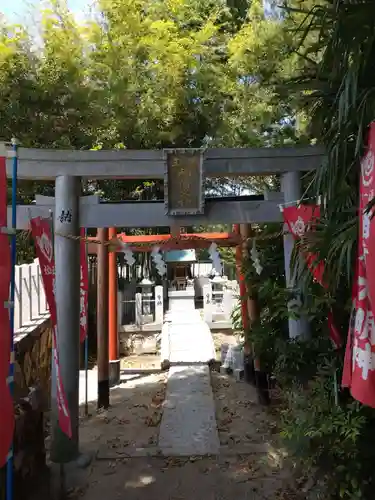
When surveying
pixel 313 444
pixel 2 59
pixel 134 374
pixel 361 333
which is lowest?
pixel 134 374

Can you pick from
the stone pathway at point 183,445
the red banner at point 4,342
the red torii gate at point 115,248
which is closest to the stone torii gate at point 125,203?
the stone pathway at point 183,445

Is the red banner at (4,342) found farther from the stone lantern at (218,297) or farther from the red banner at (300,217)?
the stone lantern at (218,297)

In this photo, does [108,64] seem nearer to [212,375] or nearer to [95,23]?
[95,23]

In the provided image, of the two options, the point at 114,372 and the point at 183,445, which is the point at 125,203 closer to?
the point at 183,445

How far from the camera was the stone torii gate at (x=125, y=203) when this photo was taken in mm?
4555

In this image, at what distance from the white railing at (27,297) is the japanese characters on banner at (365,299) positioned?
4.37 metres

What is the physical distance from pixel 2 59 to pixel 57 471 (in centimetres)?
900

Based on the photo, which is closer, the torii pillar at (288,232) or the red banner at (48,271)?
the red banner at (48,271)

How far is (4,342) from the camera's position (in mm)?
2658

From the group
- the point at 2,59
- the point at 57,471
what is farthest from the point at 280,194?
the point at 2,59

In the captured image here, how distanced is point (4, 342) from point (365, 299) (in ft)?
6.76

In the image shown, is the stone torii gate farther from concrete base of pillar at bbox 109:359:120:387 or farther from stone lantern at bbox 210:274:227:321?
stone lantern at bbox 210:274:227:321

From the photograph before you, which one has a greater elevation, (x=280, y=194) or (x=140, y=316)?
(x=280, y=194)

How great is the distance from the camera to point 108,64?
1161cm
